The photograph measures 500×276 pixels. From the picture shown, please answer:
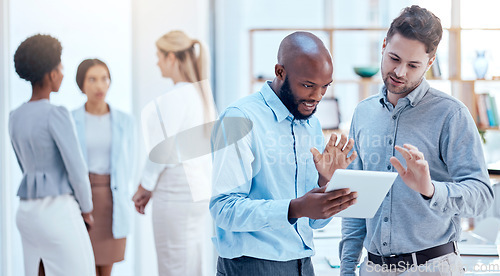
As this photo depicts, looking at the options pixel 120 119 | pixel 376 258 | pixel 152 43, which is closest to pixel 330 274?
pixel 376 258

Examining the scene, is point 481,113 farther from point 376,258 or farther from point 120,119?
point 376,258

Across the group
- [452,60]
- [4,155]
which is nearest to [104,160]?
[4,155]

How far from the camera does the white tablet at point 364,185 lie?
1206 mm

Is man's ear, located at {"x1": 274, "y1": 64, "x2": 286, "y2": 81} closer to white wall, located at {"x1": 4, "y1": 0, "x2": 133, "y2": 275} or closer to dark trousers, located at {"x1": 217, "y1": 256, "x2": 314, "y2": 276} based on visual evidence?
dark trousers, located at {"x1": 217, "y1": 256, "x2": 314, "y2": 276}

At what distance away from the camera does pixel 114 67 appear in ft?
10.7

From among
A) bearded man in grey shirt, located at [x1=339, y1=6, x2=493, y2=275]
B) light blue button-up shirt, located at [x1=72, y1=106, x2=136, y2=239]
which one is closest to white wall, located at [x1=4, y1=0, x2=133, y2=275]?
light blue button-up shirt, located at [x1=72, y1=106, x2=136, y2=239]

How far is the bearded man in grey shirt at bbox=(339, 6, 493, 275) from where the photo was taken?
1.45 m

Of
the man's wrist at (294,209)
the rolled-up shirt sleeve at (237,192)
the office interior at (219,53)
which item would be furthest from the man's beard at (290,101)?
the office interior at (219,53)

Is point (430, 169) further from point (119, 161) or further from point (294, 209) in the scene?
point (119, 161)

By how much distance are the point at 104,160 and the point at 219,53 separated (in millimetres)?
1806

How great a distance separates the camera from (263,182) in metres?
1.34

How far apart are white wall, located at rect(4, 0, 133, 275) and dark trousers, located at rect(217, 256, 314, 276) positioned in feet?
6.25

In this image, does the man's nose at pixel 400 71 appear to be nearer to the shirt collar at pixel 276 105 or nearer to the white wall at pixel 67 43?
the shirt collar at pixel 276 105

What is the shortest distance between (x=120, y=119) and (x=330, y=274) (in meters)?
1.61
